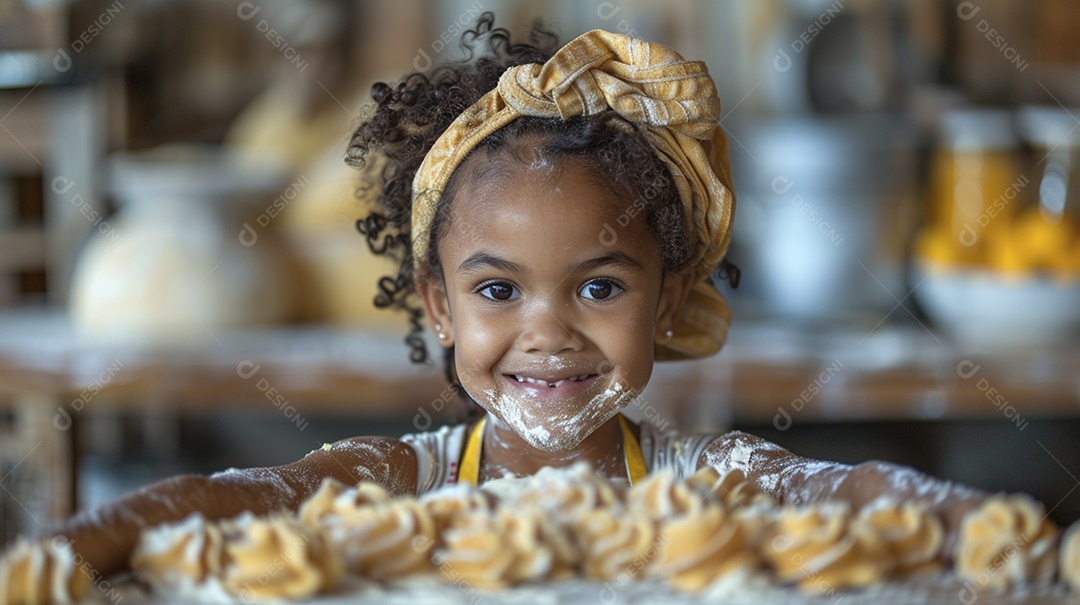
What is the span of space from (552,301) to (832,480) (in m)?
0.24

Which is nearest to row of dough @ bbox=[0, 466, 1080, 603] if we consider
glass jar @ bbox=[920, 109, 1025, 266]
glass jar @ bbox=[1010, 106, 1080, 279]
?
glass jar @ bbox=[1010, 106, 1080, 279]

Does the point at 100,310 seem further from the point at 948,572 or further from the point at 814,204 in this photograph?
the point at 948,572

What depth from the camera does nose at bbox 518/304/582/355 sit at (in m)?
0.84

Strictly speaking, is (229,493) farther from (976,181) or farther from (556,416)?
(976,181)

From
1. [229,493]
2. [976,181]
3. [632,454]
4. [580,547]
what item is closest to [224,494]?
[229,493]

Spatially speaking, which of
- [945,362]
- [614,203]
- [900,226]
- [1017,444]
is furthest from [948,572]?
[900,226]

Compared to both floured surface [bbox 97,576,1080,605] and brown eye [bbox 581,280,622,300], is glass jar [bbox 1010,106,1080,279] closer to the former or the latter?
brown eye [bbox 581,280,622,300]

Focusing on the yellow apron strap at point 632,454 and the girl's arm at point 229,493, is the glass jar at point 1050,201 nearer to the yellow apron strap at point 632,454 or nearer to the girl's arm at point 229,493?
the yellow apron strap at point 632,454

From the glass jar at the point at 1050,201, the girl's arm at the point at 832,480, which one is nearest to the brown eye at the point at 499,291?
the girl's arm at the point at 832,480

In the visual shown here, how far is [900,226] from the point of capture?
250cm

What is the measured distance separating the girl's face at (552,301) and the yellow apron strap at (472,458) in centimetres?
7

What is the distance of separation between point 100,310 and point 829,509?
1.91 m

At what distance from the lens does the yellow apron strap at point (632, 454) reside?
93 cm

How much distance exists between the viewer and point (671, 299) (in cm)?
96
